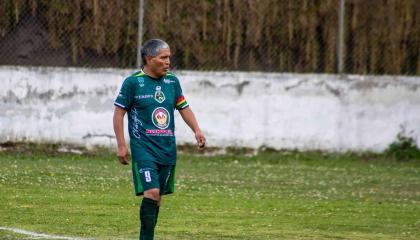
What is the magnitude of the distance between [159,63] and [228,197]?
5.46 meters

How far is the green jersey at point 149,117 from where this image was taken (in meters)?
9.88

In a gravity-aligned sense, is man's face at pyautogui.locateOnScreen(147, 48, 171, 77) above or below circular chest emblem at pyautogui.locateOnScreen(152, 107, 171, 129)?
above

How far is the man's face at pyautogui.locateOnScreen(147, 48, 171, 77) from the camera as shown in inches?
391

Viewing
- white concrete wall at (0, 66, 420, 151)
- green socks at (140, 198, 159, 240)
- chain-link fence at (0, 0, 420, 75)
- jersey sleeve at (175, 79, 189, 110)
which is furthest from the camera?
chain-link fence at (0, 0, 420, 75)

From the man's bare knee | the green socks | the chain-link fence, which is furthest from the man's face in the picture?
the chain-link fence

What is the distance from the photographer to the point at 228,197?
15.1m

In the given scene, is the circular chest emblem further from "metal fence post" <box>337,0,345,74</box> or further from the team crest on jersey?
"metal fence post" <box>337,0,345,74</box>

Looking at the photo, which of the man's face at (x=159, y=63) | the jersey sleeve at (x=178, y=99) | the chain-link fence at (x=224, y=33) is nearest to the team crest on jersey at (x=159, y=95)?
the man's face at (x=159, y=63)

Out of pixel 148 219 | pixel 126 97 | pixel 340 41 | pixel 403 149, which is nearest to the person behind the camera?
pixel 148 219

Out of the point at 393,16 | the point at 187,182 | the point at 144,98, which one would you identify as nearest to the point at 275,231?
the point at 144,98

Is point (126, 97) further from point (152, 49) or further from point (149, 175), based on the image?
point (149, 175)

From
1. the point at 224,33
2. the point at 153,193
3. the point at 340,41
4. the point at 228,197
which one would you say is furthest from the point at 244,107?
the point at 153,193

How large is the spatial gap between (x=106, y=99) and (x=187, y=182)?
4395 mm

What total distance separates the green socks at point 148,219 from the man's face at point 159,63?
1156 millimetres
